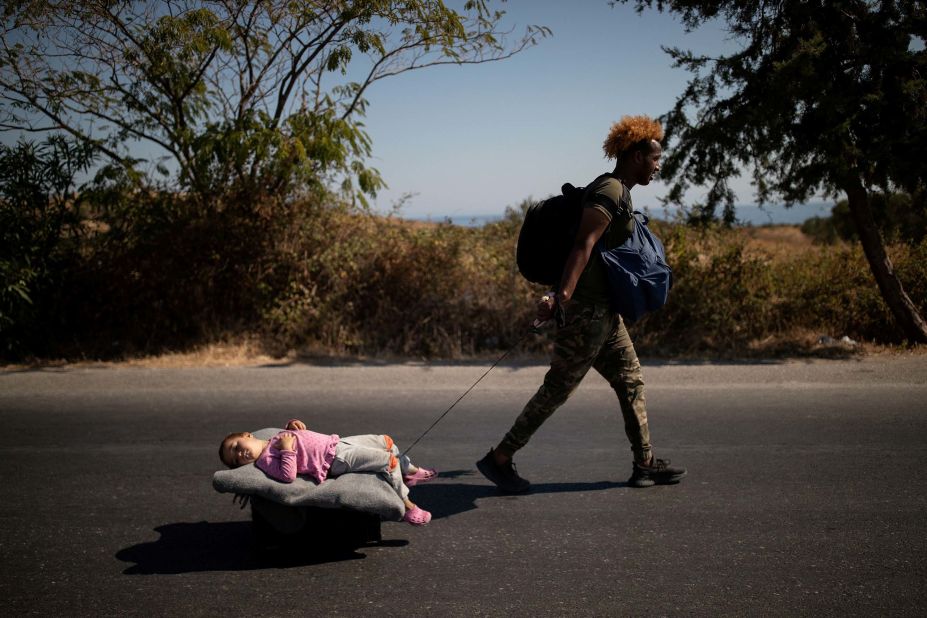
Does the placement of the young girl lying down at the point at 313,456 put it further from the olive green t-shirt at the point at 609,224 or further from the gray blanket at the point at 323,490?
the olive green t-shirt at the point at 609,224

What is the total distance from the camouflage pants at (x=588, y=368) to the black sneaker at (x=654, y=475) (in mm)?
66

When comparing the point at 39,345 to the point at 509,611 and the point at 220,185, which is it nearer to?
the point at 220,185

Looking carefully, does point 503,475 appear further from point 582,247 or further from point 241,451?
point 241,451

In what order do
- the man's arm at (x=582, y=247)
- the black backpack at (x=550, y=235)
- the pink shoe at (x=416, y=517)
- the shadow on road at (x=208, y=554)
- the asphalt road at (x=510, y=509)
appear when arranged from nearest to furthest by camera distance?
the asphalt road at (x=510, y=509) → the shadow on road at (x=208, y=554) → the pink shoe at (x=416, y=517) → the man's arm at (x=582, y=247) → the black backpack at (x=550, y=235)

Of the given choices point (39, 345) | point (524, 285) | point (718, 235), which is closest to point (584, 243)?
point (524, 285)

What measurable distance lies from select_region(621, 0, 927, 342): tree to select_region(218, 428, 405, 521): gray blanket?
5864 mm

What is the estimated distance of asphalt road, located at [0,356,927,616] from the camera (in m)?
2.97

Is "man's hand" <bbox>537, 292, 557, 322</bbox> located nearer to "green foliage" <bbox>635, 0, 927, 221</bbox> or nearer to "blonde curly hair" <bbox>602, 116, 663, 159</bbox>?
"blonde curly hair" <bbox>602, 116, 663, 159</bbox>

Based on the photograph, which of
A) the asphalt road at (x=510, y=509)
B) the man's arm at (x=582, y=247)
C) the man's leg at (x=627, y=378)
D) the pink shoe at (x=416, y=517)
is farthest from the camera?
the man's leg at (x=627, y=378)

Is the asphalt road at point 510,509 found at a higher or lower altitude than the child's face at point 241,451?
lower

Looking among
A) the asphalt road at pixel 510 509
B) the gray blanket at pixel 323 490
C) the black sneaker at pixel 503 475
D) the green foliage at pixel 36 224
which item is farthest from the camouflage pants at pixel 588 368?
the green foliage at pixel 36 224

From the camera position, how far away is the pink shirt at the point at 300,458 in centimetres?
323

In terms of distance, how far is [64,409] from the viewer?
19.9 ft

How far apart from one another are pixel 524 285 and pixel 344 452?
530 cm
